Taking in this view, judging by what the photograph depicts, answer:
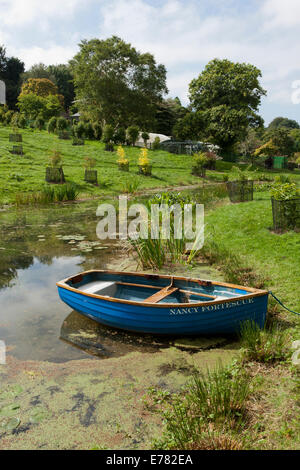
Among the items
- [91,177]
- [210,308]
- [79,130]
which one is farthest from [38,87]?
[210,308]

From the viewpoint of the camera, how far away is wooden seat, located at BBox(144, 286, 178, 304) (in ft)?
22.9

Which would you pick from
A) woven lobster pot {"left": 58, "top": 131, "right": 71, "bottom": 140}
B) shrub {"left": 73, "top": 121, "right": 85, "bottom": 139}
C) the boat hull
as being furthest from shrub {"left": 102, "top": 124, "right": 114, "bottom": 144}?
the boat hull

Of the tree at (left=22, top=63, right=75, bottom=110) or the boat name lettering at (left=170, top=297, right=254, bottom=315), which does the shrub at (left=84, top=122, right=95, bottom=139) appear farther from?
the boat name lettering at (left=170, top=297, right=254, bottom=315)

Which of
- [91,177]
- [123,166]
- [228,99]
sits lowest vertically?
[91,177]

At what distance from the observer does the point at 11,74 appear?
66062mm

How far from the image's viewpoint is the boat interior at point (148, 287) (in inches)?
278

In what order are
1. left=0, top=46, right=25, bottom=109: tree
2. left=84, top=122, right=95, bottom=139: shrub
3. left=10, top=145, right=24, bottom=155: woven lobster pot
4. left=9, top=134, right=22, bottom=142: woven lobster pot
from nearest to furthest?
left=10, top=145, right=24, bottom=155: woven lobster pot → left=9, top=134, right=22, bottom=142: woven lobster pot → left=84, top=122, right=95, bottom=139: shrub → left=0, top=46, right=25, bottom=109: tree

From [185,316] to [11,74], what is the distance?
72.0 meters

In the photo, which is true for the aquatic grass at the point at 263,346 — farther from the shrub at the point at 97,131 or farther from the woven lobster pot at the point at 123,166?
the shrub at the point at 97,131

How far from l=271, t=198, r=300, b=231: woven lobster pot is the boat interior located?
15.5ft

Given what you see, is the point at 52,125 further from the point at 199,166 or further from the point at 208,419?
the point at 208,419

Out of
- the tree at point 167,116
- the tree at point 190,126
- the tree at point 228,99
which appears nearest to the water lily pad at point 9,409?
the tree at point 228,99
